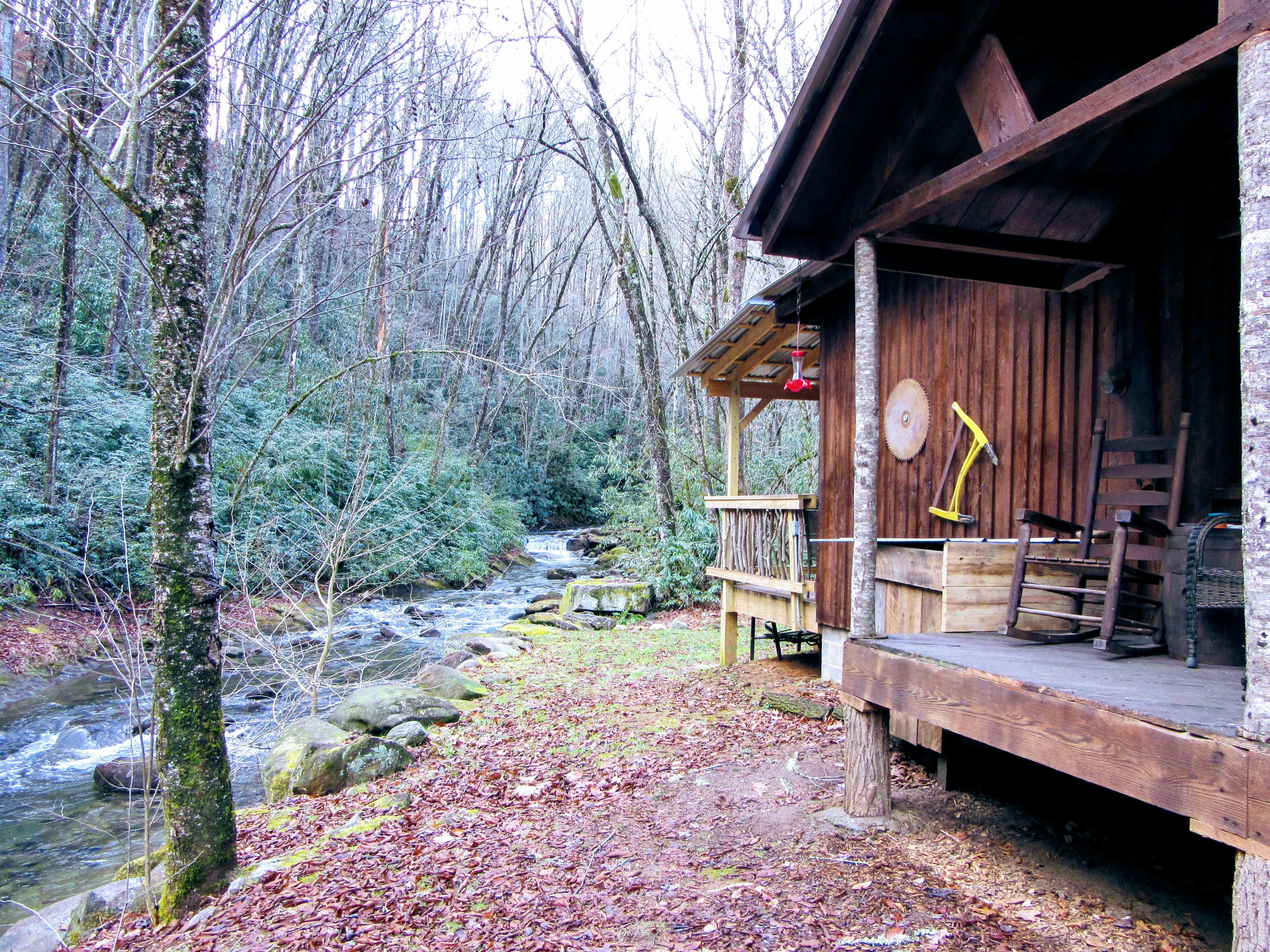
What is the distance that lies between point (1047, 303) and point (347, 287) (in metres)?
20.5

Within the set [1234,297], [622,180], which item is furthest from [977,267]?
[622,180]

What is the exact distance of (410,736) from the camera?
6.77 metres

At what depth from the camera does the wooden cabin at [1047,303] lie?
9.23ft

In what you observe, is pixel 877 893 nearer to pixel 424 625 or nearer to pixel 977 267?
pixel 977 267

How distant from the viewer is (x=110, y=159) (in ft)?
11.9

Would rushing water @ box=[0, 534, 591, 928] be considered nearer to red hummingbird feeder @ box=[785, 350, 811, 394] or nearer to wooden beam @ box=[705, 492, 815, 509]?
wooden beam @ box=[705, 492, 815, 509]

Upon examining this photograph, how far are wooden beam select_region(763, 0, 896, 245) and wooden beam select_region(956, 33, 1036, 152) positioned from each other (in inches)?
19.0

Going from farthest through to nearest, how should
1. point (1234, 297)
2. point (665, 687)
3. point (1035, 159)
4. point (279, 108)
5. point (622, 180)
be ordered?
1. point (622, 180)
2. point (665, 687)
3. point (279, 108)
4. point (1234, 297)
5. point (1035, 159)

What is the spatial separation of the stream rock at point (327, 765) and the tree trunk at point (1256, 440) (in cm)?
557

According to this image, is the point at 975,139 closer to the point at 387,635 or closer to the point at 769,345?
the point at 769,345

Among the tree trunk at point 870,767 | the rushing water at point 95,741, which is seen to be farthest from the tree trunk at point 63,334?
the tree trunk at point 870,767

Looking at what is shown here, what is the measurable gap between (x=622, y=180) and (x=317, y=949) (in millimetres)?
22965

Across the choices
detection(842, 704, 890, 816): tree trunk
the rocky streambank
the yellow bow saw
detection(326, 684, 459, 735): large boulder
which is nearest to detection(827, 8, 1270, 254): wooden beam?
the yellow bow saw

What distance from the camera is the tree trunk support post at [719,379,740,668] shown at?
29.7ft
